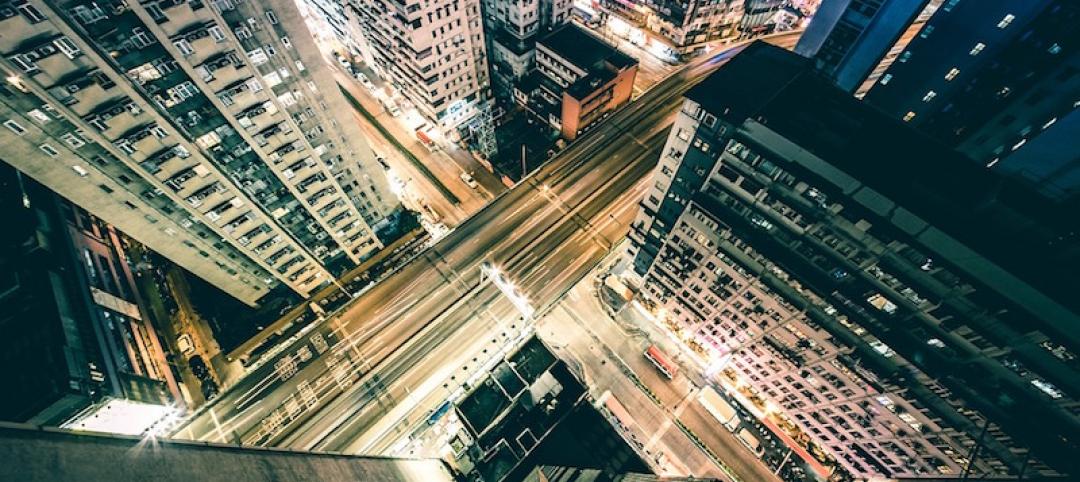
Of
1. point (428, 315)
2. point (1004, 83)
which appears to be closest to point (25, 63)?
point (428, 315)

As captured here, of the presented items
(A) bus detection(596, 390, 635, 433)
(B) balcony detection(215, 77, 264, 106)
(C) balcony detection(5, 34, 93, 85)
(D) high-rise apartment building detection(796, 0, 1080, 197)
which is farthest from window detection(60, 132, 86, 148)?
(D) high-rise apartment building detection(796, 0, 1080, 197)

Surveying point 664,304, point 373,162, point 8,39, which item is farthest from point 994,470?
point 8,39

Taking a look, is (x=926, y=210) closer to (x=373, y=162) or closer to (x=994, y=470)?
(x=994, y=470)

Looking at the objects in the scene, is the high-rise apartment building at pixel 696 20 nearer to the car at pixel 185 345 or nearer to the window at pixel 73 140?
the window at pixel 73 140

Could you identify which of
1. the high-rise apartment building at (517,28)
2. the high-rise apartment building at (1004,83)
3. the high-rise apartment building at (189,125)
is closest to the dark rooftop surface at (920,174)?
the high-rise apartment building at (1004,83)

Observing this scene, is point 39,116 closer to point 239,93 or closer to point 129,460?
point 239,93

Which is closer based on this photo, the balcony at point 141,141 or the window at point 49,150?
the window at point 49,150

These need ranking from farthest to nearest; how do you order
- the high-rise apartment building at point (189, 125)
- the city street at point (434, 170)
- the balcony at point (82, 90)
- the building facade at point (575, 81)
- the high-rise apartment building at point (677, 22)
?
the high-rise apartment building at point (677, 22) < the city street at point (434, 170) < the building facade at point (575, 81) < the balcony at point (82, 90) < the high-rise apartment building at point (189, 125)
